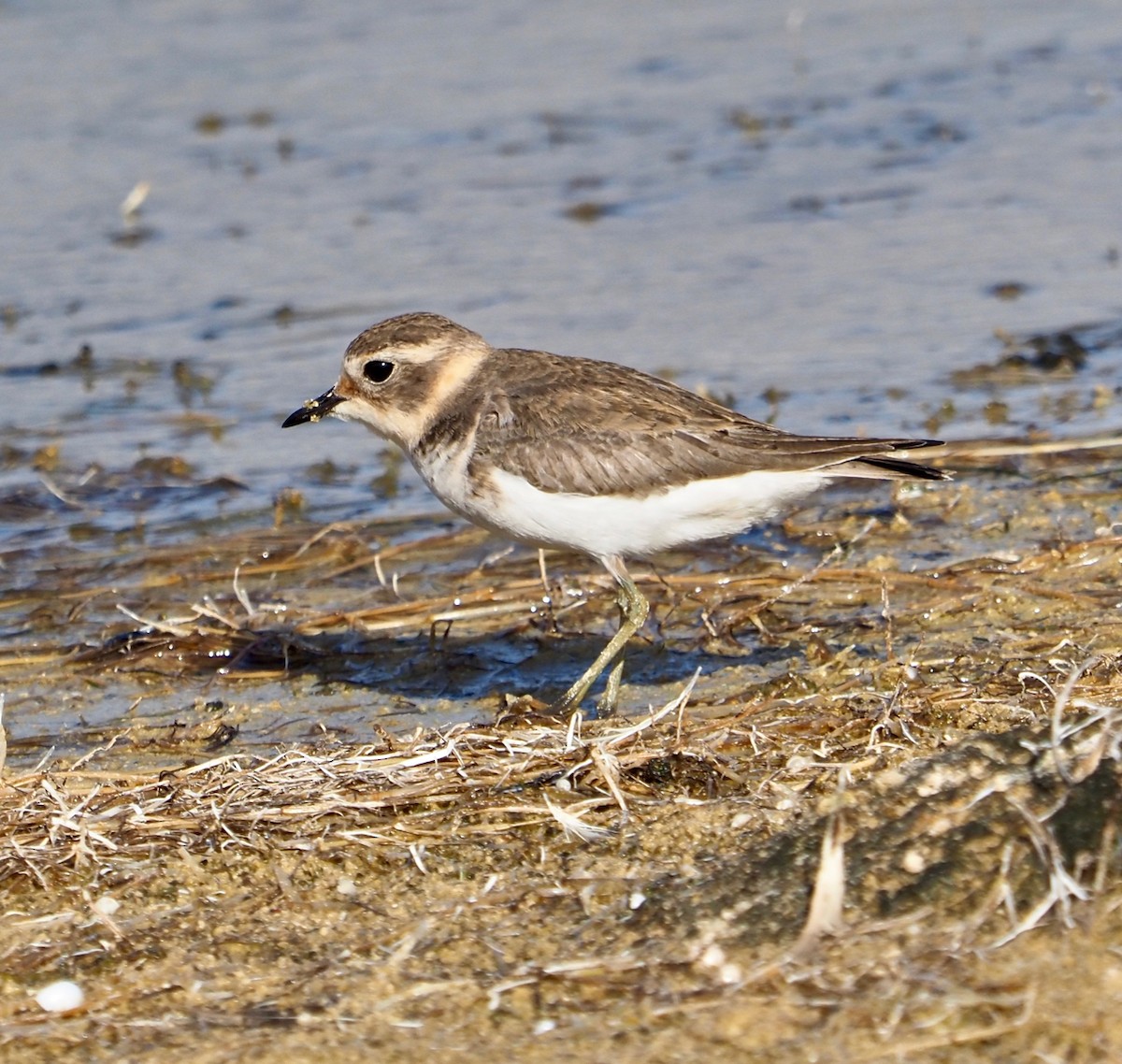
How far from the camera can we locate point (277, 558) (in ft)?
25.0

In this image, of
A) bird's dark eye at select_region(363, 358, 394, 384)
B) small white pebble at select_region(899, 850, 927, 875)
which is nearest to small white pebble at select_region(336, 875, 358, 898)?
small white pebble at select_region(899, 850, 927, 875)

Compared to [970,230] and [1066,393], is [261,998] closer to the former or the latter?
[1066,393]

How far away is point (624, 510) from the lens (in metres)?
5.61

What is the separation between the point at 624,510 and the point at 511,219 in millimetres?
6801

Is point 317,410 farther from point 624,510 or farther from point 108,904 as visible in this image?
point 108,904

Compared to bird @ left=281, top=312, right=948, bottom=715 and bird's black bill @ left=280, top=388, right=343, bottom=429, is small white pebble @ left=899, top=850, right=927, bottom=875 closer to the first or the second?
bird @ left=281, top=312, right=948, bottom=715

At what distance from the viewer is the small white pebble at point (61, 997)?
369cm

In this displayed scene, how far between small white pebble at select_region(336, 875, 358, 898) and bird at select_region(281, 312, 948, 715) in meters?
1.58

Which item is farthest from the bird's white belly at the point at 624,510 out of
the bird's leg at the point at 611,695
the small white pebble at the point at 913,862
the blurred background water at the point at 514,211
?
the blurred background water at the point at 514,211

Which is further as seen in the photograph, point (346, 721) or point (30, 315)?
point (30, 315)

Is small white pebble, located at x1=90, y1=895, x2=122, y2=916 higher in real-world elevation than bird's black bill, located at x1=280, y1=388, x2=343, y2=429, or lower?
lower

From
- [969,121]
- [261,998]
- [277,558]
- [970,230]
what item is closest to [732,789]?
[261,998]

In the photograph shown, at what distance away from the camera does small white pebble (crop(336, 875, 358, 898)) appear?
4.20 meters

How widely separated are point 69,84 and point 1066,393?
9.27 meters
